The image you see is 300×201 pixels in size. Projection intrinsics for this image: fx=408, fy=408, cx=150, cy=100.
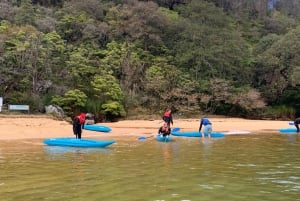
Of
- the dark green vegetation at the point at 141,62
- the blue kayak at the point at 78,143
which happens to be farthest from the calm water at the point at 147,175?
the dark green vegetation at the point at 141,62

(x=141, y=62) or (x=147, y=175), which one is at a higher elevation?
(x=141, y=62)

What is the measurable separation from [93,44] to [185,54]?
9953 mm

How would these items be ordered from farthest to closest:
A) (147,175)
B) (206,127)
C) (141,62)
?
(141,62), (206,127), (147,175)

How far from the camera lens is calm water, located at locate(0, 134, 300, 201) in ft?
25.2

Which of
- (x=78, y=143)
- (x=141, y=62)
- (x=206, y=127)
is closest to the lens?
(x=78, y=143)

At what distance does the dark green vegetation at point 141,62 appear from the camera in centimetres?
3294

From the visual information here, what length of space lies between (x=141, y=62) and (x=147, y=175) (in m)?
33.0

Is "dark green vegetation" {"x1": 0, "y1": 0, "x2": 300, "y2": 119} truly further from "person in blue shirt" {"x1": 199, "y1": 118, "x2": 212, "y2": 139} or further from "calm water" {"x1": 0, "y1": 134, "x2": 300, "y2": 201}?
"calm water" {"x1": 0, "y1": 134, "x2": 300, "y2": 201}

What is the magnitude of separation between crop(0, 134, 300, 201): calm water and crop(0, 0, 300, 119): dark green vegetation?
18158 millimetres

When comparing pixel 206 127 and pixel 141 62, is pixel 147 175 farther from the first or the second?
pixel 141 62

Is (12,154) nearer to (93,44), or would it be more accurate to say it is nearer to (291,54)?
(93,44)

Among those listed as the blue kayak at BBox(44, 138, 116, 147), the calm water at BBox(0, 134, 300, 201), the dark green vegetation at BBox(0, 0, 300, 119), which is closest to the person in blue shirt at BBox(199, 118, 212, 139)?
the calm water at BBox(0, 134, 300, 201)

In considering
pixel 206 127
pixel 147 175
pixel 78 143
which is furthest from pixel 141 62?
pixel 147 175

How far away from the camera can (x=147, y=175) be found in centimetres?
989
